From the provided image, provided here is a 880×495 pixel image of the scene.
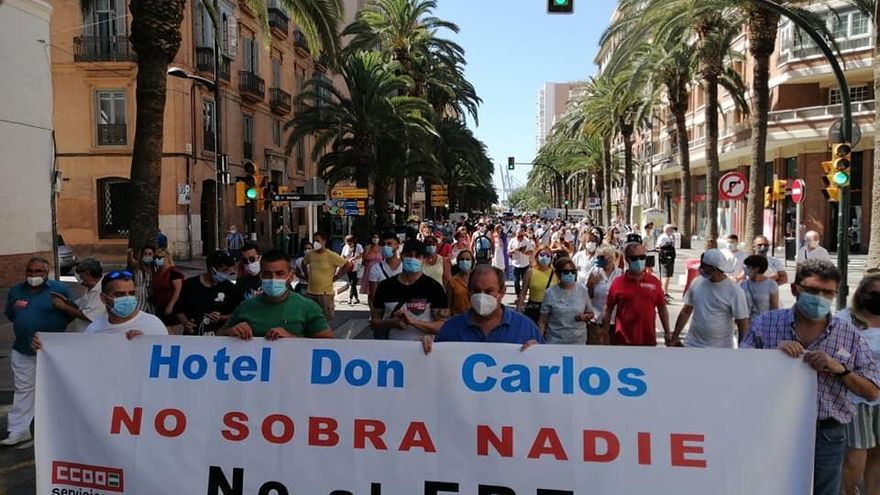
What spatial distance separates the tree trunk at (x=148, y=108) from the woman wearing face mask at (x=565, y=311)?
6845 millimetres

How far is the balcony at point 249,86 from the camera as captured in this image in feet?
120

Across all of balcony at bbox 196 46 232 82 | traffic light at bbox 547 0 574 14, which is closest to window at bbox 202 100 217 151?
balcony at bbox 196 46 232 82

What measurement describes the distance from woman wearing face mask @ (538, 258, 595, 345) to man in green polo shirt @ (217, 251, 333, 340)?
2.64m

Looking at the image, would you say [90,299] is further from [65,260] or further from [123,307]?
[65,260]

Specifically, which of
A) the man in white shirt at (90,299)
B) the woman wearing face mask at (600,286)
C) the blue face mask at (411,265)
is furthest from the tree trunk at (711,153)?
the man in white shirt at (90,299)

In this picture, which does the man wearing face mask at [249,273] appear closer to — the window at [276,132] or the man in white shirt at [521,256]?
the man in white shirt at [521,256]

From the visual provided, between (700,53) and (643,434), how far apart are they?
23583mm

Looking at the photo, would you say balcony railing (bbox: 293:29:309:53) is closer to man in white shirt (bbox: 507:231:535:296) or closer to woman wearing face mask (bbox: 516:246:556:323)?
man in white shirt (bbox: 507:231:535:296)

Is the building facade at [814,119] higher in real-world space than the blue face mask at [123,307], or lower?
higher

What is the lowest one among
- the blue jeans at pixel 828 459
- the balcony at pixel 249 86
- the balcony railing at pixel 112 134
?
the blue jeans at pixel 828 459

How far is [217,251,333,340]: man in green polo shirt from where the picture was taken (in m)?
4.64

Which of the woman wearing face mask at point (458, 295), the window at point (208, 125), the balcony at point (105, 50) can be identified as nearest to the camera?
the woman wearing face mask at point (458, 295)

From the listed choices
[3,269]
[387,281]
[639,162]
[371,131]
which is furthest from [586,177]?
[387,281]

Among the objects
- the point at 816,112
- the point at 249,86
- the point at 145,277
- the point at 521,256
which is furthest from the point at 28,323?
the point at 816,112
